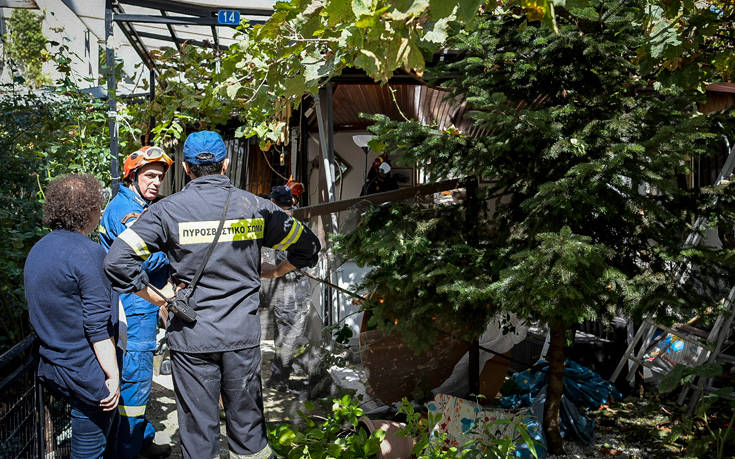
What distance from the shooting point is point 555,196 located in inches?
116

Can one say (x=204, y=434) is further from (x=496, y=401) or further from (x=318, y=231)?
(x=496, y=401)

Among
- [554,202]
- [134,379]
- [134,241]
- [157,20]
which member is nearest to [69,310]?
[134,241]

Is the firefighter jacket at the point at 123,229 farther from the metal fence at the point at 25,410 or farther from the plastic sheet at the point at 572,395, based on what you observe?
the plastic sheet at the point at 572,395

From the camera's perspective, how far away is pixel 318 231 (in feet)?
13.4

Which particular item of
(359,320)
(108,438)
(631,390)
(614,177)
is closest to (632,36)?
(614,177)

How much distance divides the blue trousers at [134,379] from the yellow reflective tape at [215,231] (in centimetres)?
105

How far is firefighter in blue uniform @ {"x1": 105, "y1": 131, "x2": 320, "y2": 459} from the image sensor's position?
2783 mm

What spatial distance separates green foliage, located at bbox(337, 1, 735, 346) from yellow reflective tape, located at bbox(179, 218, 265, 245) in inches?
30.7

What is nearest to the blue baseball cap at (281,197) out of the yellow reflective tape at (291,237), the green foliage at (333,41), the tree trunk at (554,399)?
the green foliage at (333,41)

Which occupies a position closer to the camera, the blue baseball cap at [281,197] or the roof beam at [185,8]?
the blue baseball cap at [281,197]

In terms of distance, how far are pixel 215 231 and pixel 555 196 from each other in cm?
167

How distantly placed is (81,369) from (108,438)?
641mm

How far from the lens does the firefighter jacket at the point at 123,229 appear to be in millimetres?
3504

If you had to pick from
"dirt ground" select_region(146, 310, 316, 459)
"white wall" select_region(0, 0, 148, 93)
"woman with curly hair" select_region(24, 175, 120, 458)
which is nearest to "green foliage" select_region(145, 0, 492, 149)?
"woman with curly hair" select_region(24, 175, 120, 458)
